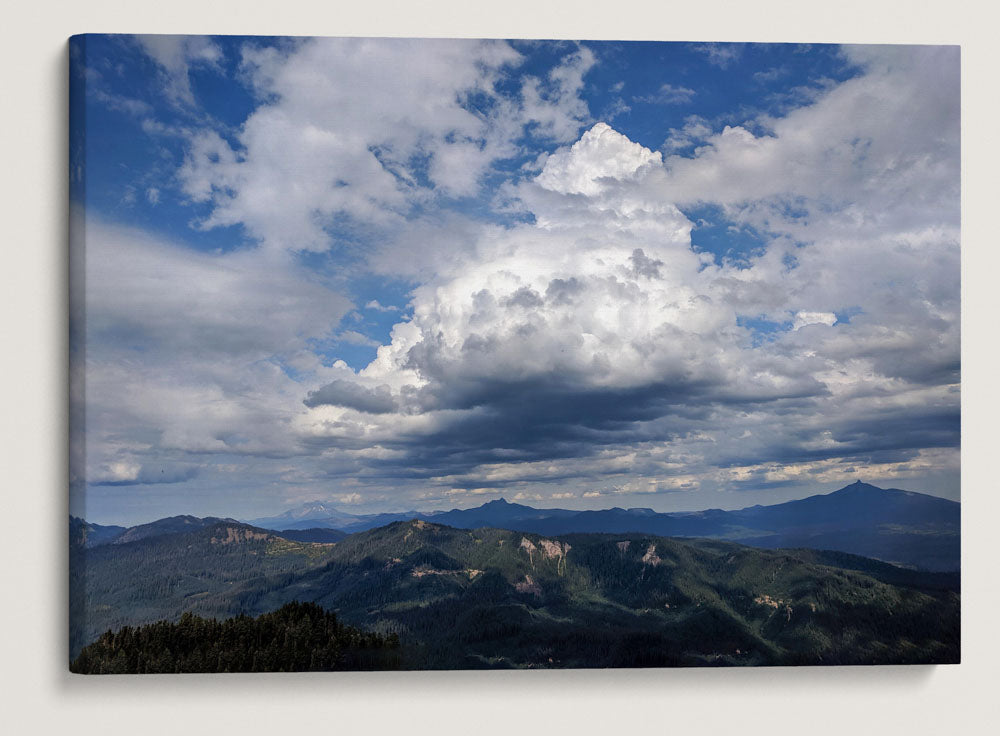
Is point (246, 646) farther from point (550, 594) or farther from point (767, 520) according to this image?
point (767, 520)

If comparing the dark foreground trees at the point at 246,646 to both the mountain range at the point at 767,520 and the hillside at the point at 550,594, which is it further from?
the mountain range at the point at 767,520

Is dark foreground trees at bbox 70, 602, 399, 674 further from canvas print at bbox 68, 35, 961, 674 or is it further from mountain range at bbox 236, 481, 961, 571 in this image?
mountain range at bbox 236, 481, 961, 571

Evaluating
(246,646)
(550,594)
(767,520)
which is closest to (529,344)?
(550,594)

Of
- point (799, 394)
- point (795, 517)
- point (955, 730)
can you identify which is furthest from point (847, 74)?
point (955, 730)

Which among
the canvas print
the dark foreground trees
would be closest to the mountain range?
the canvas print

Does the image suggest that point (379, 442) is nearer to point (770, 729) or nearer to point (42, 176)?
point (42, 176)

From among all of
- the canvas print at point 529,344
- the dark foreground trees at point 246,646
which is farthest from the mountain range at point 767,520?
the dark foreground trees at point 246,646
